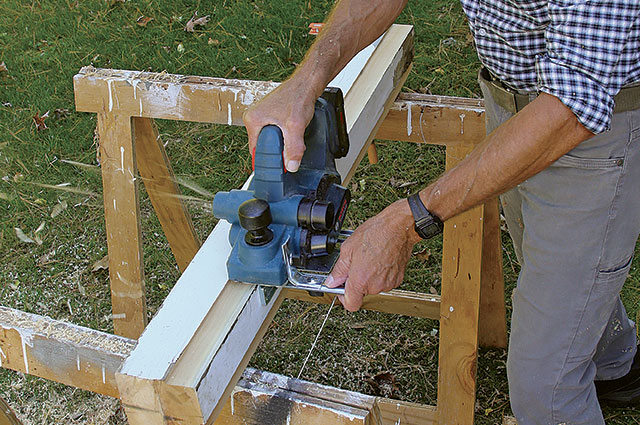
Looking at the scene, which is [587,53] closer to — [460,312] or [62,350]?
[460,312]

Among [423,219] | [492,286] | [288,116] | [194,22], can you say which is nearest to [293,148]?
[288,116]

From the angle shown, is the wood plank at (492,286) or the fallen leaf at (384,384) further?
the fallen leaf at (384,384)

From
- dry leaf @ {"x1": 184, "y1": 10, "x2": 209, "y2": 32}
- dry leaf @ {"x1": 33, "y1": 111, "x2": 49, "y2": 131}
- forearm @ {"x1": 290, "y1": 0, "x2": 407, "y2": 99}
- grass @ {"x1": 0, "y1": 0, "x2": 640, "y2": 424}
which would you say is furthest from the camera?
dry leaf @ {"x1": 184, "y1": 10, "x2": 209, "y2": 32}

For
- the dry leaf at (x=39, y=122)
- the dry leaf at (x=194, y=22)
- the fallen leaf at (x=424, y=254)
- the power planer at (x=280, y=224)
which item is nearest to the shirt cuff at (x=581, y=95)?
the power planer at (x=280, y=224)

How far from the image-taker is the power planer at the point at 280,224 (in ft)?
5.29

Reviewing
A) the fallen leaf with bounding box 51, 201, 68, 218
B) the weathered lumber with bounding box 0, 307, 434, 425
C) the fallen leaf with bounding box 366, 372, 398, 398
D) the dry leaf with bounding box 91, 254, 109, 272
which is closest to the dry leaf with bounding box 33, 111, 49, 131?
the fallen leaf with bounding box 51, 201, 68, 218

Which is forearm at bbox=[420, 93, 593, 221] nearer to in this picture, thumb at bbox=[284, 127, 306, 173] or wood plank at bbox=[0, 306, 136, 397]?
thumb at bbox=[284, 127, 306, 173]

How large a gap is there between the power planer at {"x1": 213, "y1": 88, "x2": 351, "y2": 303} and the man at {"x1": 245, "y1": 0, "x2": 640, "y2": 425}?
59mm

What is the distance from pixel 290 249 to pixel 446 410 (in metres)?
1.23

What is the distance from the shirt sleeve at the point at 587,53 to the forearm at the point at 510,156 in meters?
0.04

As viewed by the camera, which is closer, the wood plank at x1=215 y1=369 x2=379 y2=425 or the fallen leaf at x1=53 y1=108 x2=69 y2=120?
the wood plank at x1=215 y1=369 x2=379 y2=425

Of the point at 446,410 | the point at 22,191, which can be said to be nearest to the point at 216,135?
the point at 22,191

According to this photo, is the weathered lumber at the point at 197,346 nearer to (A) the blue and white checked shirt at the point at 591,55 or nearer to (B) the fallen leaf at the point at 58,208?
(A) the blue and white checked shirt at the point at 591,55

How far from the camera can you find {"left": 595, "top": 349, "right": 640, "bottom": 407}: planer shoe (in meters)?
2.86
